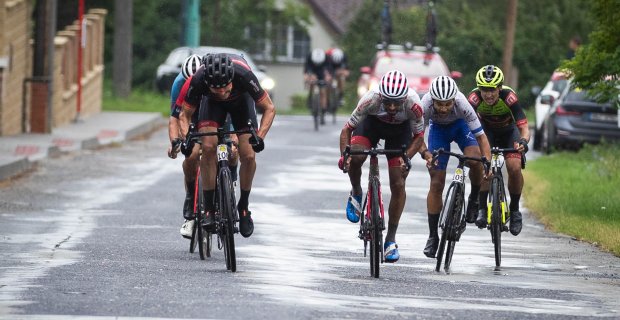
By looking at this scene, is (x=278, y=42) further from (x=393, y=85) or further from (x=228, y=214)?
(x=228, y=214)

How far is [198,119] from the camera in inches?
537

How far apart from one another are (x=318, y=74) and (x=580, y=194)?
50.3 feet

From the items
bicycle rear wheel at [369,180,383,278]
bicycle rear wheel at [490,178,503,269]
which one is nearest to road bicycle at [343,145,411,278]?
bicycle rear wheel at [369,180,383,278]

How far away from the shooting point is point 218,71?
12.9 m

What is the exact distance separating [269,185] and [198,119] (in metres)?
8.89

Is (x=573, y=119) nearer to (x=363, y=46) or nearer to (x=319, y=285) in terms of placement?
(x=319, y=285)

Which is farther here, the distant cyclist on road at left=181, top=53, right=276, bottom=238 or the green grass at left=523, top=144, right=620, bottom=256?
the green grass at left=523, top=144, right=620, bottom=256

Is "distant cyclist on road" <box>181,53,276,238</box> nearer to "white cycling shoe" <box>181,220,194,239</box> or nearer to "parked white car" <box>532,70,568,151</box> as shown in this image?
"white cycling shoe" <box>181,220,194,239</box>

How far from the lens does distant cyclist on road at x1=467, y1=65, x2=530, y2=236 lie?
48.5 feet

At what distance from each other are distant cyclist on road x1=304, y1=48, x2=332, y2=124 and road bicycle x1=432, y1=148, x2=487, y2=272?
20938 millimetres

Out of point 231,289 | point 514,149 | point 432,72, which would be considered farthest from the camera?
point 432,72

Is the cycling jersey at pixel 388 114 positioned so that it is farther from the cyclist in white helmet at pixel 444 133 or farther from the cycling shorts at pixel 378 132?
the cyclist in white helmet at pixel 444 133

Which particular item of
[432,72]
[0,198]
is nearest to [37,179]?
[0,198]

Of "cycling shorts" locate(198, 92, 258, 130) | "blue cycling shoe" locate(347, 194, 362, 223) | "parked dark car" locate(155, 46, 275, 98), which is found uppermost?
"cycling shorts" locate(198, 92, 258, 130)
